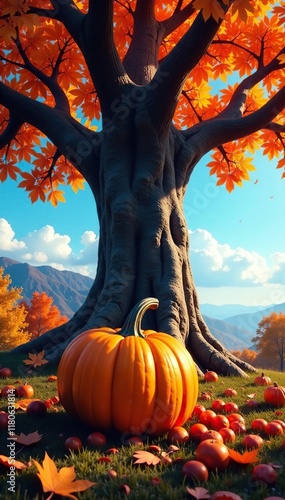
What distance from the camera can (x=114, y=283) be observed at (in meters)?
4.62

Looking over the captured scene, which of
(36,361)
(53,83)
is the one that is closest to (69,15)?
(53,83)

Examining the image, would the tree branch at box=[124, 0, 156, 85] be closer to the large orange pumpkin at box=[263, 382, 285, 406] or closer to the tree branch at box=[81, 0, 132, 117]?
the tree branch at box=[81, 0, 132, 117]

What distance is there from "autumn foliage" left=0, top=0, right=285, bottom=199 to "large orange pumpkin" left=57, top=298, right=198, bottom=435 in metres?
4.37

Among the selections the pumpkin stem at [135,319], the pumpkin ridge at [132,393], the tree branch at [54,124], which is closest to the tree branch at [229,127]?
the tree branch at [54,124]

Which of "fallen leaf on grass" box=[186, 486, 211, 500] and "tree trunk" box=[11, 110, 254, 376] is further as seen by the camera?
"tree trunk" box=[11, 110, 254, 376]

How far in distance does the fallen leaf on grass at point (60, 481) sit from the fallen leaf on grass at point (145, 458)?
0.39 meters

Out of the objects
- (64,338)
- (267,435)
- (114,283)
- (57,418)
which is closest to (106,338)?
(57,418)

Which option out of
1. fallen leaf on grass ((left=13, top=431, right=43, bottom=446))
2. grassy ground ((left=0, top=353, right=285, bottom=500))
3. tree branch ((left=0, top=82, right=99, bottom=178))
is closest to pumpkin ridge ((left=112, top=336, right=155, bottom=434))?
grassy ground ((left=0, top=353, right=285, bottom=500))

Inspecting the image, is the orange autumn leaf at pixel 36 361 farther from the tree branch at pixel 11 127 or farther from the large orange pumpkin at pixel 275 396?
the tree branch at pixel 11 127

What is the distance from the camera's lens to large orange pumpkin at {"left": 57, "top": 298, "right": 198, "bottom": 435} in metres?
2.52

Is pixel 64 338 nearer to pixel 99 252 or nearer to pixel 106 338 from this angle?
pixel 99 252

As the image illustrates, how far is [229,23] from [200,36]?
4263 mm

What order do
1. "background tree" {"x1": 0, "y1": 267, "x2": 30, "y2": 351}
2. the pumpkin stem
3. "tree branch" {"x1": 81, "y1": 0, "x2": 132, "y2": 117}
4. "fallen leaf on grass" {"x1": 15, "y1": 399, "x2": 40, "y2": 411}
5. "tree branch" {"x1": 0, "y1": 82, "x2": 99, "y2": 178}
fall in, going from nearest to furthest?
the pumpkin stem
"fallen leaf on grass" {"x1": 15, "y1": 399, "x2": 40, "y2": 411}
"tree branch" {"x1": 81, "y1": 0, "x2": 132, "y2": 117}
"tree branch" {"x1": 0, "y1": 82, "x2": 99, "y2": 178}
"background tree" {"x1": 0, "y1": 267, "x2": 30, "y2": 351}

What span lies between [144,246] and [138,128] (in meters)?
1.61
